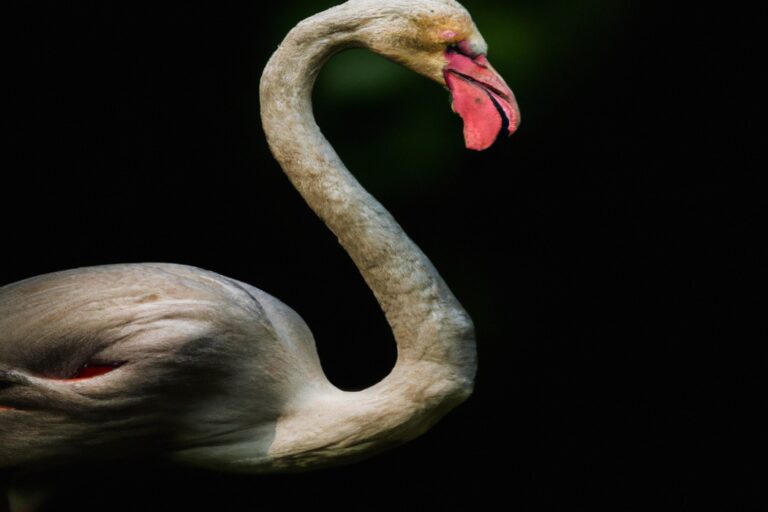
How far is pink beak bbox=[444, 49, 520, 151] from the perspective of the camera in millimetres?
2502

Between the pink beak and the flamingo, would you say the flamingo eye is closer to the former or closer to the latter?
the flamingo

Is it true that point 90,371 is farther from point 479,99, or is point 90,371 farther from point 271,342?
point 479,99

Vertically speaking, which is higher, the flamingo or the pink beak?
the pink beak

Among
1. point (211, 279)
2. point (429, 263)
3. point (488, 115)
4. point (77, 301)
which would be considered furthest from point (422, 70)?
point (77, 301)

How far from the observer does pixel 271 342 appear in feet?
8.50

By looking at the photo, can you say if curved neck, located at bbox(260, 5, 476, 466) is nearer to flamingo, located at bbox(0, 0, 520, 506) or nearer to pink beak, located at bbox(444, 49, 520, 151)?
flamingo, located at bbox(0, 0, 520, 506)

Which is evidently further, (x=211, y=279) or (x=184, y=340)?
(x=211, y=279)

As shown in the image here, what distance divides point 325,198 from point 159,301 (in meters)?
0.34

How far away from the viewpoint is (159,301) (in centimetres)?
254

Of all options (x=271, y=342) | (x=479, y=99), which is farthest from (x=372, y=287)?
(x=479, y=99)

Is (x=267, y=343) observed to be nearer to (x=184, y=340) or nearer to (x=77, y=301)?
(x=184, y=340)

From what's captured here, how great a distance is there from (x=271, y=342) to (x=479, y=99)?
562 millimetres

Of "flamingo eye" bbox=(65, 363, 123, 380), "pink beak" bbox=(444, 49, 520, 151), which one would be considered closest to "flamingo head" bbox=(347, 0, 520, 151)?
"pink beak" bbox=(444, 49, 520, 151)

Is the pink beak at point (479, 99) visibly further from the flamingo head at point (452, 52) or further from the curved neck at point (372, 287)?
the curved neck at point (372, 287)
